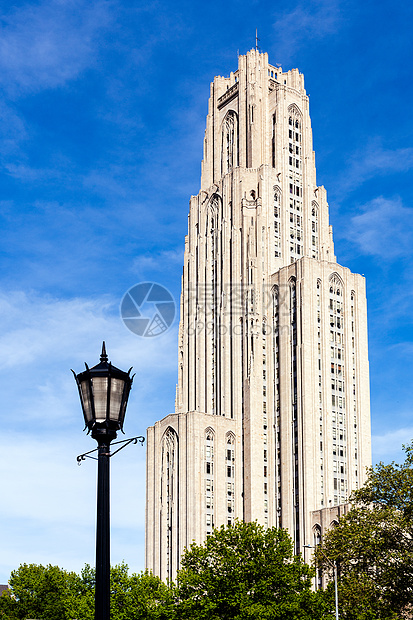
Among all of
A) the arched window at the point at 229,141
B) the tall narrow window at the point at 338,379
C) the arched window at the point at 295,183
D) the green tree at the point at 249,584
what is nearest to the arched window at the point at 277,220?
the arched window at the point at 295,183

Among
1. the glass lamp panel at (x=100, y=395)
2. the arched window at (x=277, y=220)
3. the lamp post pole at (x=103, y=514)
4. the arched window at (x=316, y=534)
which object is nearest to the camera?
the lamp post pole at (x=103, y=514)

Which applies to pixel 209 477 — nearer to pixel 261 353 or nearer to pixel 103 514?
pixel 261 353

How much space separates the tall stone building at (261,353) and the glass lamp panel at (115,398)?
10377 centimetres

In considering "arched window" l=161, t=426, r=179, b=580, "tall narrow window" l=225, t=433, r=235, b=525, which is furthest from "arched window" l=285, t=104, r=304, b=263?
"arched window" l=161, t=426, r=179, b=580

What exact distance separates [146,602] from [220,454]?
45232 mm

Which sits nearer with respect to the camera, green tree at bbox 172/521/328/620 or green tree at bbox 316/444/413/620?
green tree at bbox 316/444/413/620

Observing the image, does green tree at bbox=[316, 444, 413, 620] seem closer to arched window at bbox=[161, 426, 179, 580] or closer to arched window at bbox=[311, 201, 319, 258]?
arched window at bbox=[161, 426, 179, 580]

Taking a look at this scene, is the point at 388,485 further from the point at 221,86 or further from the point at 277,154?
the point at 221,86

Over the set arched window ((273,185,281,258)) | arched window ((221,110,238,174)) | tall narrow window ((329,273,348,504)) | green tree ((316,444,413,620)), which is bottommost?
green tree ((316,444,413,620))

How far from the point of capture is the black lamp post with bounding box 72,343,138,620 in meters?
14.4

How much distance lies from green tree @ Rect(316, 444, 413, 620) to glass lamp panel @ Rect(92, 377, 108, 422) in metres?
44.7

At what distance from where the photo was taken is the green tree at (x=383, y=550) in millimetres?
57250

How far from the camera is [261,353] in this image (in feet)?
424

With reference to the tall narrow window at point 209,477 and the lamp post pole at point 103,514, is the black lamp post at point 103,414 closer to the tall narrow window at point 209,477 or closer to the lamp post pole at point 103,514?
the lamp post pole at point 103,514
